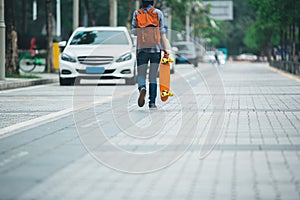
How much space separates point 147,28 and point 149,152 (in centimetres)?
582

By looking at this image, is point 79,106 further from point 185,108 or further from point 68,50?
point 68,50

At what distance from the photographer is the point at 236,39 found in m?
155

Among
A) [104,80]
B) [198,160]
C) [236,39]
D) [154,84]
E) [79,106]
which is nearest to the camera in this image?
[198,160]

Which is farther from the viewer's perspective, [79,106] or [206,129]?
[79,106]

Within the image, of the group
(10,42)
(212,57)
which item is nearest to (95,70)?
(10,42)

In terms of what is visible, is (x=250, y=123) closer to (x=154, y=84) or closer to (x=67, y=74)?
(x=154, y=84)

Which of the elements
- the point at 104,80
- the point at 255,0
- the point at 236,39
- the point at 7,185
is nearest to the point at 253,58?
the point at 236,39

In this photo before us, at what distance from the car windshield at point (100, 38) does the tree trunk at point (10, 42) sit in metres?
3.15

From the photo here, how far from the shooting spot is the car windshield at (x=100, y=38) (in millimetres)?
26359

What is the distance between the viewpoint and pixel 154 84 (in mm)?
14727

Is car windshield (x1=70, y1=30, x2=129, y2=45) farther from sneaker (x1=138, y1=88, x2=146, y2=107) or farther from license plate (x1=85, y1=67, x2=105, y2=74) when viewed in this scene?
sneaker (x1=138, y1=88, x2=146, y2=107)

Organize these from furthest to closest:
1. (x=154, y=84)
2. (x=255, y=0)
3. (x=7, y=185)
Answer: (x=255, y=0) → (x=154, y=84) → (x=7, y=185)

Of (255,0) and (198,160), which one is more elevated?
(255,0)

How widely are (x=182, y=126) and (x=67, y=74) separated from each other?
14.0 m
